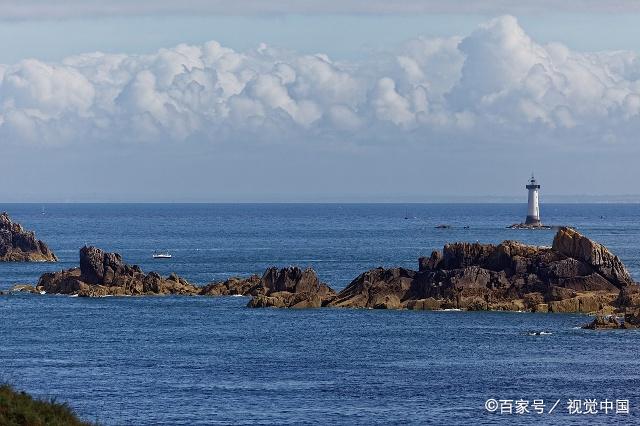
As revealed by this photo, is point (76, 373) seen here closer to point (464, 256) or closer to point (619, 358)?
point (619, 358)

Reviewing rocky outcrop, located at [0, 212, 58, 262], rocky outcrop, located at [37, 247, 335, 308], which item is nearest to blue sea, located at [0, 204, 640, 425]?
rocky outcrop, located at [37, 247, 335, 308]

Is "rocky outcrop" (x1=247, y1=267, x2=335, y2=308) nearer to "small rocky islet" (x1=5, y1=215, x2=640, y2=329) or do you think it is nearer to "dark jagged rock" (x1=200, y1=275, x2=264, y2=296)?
"small rocky islet" (x1=5, y1=215, x2=640, y2=329)

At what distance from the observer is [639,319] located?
310 ft

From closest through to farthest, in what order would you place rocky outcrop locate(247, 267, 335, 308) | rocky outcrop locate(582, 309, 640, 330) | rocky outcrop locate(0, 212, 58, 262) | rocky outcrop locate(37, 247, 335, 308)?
rocky outcrop locate(582, 309, 640, 330), rocky outcrop locate(247, 267, 335, 308), rocky outcrop locate(37, 247, 335, 308), rocky outcrop locate(0, 212, 58, 262)

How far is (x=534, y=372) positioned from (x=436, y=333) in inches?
742

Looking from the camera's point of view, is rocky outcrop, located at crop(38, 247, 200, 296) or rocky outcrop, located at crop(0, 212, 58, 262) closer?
rocky outcrop, located at crop(38, 247, 200, 296)

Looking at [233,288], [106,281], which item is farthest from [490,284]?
[106,281]

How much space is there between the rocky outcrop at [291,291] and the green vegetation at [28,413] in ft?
227

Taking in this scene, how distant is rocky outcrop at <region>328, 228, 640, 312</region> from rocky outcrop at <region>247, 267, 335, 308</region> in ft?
6.28

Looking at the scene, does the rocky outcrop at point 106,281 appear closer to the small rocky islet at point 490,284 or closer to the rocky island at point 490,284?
the small rocky islet at point 490,284

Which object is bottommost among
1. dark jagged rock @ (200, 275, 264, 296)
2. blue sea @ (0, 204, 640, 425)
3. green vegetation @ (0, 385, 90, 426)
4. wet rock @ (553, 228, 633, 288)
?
blue sea @ (0, 204, 640, 425)

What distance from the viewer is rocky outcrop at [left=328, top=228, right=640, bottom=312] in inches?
4193

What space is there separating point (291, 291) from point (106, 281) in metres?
21.4

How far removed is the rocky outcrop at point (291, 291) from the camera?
4412 inches
